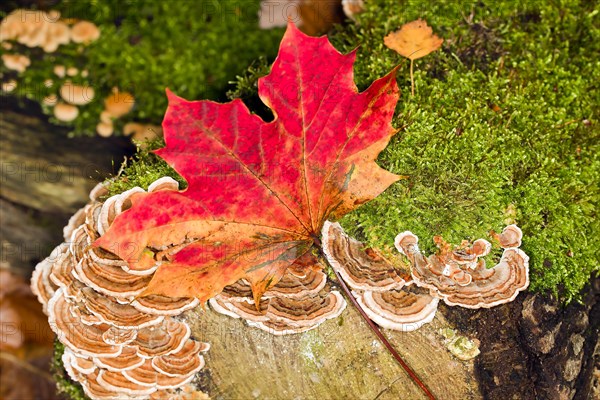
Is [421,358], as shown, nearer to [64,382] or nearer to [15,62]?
[64,382]

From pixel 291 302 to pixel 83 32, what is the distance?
11.0 ft

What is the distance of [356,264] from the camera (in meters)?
2.49

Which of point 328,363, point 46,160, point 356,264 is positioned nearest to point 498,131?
point 356,264

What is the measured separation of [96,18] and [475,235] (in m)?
3.85

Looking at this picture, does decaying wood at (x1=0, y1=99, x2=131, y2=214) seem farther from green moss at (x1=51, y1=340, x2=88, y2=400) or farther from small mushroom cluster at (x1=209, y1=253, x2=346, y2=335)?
small mushroom cluster at (x1=209, y1=253, x2=346, y2=335)

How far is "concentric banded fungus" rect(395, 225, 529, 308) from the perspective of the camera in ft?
8.07

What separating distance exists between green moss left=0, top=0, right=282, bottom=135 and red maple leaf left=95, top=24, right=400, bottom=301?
107 inches

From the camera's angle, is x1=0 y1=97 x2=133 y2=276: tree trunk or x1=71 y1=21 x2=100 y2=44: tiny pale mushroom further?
x1=0 y1=97 x2=133 y2=276: tree trunk

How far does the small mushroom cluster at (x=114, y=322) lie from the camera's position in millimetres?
2494

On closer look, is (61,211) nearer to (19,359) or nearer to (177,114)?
(19,359)

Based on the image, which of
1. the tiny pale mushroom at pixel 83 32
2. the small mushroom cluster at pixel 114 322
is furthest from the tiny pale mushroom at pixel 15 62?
the small mushroom cluster at pixel 114 322

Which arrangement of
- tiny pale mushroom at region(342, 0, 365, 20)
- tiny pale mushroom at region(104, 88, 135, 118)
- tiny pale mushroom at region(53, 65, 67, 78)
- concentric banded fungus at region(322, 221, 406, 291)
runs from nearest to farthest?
1. concentric banded fungus at region(322, 221, 406, 291)
2. tiny pale mushroom at region(342, 0, 365, 20)
3. tiny pale mushroom at region(53, 65, 67, 78)
4. tiny pale mushroom at region(104, 88, 135, 118)

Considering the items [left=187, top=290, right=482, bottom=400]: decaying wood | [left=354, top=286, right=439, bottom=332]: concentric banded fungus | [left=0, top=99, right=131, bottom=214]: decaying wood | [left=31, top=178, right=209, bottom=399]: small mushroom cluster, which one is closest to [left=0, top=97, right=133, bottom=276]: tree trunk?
[left=0, top=99, right=131, bottom=214]: decaying wood

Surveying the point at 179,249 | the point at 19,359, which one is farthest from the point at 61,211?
the point at 179,249
